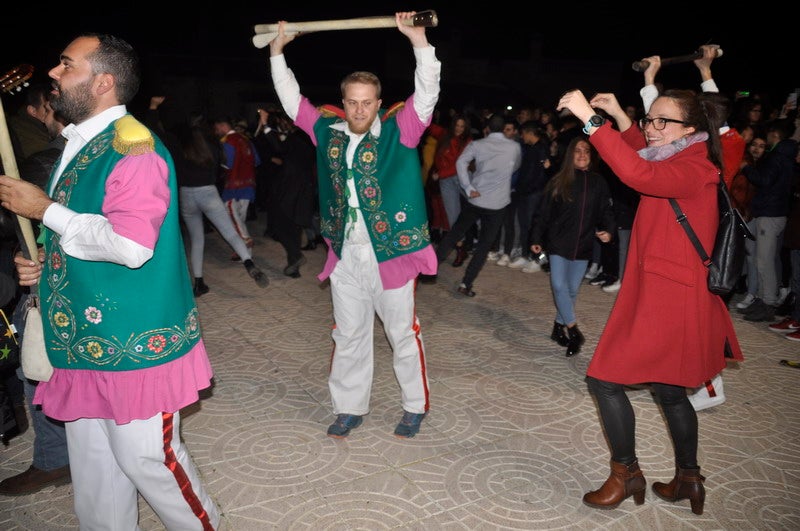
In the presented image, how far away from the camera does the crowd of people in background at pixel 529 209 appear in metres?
3.16

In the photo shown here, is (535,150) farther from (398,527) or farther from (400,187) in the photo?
(398,527)

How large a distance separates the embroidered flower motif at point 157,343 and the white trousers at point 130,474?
0.27 m

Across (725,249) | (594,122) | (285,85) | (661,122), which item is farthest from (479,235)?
(594,122)

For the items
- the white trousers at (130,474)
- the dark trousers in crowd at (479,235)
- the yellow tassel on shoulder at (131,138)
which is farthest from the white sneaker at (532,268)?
the yellow tassel on shoulder at (131,138)

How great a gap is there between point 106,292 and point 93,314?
10 centimetres

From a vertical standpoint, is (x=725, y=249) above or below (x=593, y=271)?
above

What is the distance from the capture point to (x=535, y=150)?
8.17m

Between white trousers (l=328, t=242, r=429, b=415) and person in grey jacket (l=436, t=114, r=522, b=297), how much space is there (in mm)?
3226

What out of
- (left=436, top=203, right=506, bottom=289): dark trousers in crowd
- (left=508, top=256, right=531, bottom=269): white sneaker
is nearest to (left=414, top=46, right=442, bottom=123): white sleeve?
(left=436, top=203, right=506, bottom=289): dark trousers in crowd

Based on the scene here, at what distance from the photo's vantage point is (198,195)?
668cm

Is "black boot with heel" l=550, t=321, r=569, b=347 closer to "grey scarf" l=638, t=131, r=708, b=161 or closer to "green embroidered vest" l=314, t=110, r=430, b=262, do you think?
"green embroidered vest" l=314, t=110, r=430, b=262

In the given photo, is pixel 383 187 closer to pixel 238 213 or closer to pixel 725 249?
pixel 725 249

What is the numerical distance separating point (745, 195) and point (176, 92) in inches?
914

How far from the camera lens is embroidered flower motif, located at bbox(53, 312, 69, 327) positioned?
2.24m
